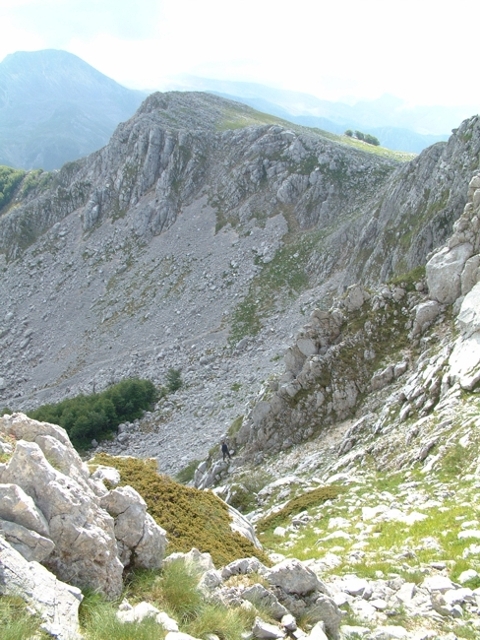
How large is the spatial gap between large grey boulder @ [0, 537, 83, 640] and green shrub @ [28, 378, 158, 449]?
2117 inches

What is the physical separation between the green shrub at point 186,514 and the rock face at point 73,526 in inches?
89.1

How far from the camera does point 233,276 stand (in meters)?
77.6

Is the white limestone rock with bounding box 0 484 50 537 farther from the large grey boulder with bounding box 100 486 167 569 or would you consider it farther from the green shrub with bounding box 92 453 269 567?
the green shrub with bounding box 92 453 269 567

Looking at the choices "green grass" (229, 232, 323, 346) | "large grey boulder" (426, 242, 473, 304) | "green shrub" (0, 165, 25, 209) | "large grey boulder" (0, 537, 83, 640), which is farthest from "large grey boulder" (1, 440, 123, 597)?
"green shrub" (0, 165, 25, 209)

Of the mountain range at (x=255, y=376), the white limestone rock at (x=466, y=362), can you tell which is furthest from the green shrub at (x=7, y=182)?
the white limestone rock at (x=466, y=362)

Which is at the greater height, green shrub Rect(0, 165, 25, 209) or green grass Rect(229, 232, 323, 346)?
green shrub Rect(0, 165, 25, 209)

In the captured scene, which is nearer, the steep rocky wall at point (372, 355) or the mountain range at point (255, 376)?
the mountain range at point (255, 376)

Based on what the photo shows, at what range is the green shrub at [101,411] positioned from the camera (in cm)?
6047

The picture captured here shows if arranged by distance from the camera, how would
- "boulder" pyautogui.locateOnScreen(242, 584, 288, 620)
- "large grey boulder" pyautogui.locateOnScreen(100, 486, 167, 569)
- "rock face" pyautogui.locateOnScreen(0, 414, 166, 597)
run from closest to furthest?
1. "boulder" pyautogui.locateOnScreen(242, 584, 288, 620)
2. "rock face" pyautogui.locateOnScreen(0, 414, 166, 597)
3. "large grey boulder" pyautogui.locateOnScreen(100, 486, 167, 569)

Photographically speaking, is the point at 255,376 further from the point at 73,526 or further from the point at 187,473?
the point at 73,526

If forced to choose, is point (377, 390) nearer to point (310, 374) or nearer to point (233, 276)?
Answer: point (310, 374)

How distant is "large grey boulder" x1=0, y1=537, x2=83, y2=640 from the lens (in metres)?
8.04

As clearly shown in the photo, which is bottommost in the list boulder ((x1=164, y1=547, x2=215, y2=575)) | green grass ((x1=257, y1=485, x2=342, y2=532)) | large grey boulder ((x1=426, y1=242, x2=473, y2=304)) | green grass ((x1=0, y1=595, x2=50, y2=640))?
green grass ((x1=257, y1=485, x2=342, y2=532))

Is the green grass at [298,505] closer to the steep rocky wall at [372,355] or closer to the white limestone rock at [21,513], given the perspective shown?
the steep rocky wall at [372,355]
